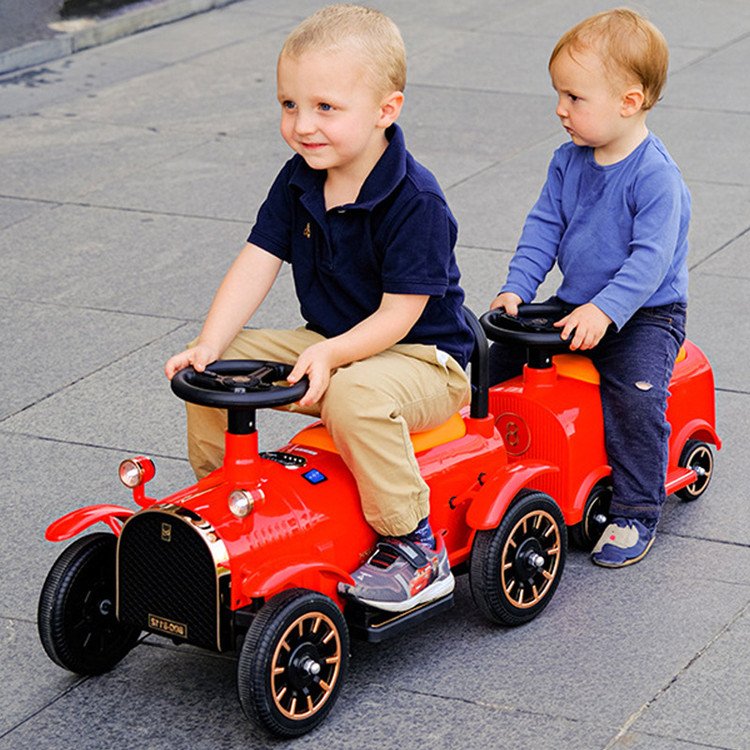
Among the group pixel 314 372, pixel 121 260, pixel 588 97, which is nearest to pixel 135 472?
pixel 314 372

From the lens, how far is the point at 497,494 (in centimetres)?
357

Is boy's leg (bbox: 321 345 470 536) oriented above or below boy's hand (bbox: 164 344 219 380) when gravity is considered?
below

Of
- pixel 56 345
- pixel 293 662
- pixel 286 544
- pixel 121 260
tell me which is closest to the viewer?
pixel 293 662

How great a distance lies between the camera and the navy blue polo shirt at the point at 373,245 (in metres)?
3.41

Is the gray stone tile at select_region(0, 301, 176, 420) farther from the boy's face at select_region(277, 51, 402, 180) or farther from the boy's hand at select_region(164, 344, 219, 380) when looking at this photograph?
the boy's face at select_region(277, 51, 402, 180)

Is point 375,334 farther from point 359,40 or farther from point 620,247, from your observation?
point 620,247

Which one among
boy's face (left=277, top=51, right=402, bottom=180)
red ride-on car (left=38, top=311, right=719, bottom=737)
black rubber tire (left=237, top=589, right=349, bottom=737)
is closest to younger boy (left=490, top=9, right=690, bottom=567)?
red ride-on car (left=38, top=311, right=719, bottom=737)

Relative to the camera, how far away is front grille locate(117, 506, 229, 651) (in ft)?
10.2

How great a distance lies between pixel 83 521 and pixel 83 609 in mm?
210

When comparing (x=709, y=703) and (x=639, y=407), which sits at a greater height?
(x=639, y=407)

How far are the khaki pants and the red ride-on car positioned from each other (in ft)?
0.29

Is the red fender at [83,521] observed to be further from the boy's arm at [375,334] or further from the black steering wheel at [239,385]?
the boy's arm at [375,334]

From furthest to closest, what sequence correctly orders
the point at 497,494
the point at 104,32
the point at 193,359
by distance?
the point at 104,32 < the point at 497,494 < the point at 193,359

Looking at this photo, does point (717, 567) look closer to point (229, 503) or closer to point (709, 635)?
point (709, 635)
